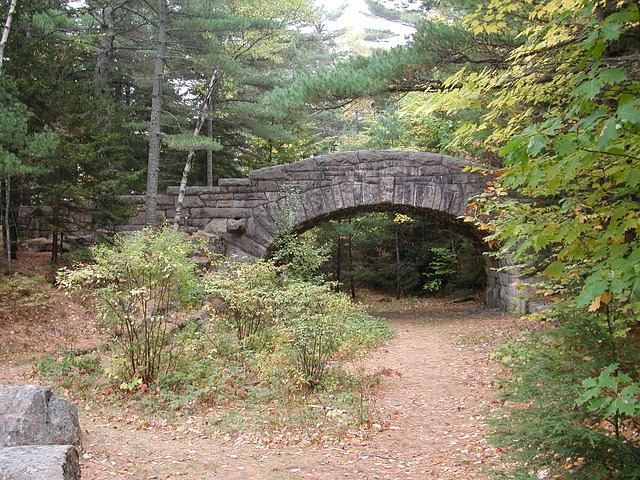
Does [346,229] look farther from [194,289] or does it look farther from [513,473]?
[513,473]

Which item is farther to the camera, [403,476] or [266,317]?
[266,317]

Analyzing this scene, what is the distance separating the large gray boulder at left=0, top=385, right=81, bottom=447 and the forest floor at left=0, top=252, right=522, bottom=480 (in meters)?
0.32

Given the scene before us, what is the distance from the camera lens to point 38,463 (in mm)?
2385

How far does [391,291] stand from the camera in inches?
790

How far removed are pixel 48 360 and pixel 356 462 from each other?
401 cm

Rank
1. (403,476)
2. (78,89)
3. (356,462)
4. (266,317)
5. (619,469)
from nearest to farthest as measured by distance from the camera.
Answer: (619,469)
(403,476)
(356,462)
(266,317)
(78,89)

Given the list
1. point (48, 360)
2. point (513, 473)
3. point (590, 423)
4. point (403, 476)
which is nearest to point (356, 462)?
point (403, 476)

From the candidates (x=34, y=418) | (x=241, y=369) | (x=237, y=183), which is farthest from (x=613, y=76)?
(x=237, y=183)

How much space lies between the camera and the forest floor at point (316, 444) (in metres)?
3.83

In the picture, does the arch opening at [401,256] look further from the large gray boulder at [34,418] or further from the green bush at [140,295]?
the large gray boulder at [34,418]

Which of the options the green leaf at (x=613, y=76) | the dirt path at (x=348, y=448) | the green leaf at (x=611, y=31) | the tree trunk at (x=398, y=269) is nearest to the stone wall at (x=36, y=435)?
the dirt path at (x=348, y=448)

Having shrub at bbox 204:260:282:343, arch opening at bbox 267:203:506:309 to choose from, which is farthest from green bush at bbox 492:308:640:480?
arch opening at bbox 267:203:506:309

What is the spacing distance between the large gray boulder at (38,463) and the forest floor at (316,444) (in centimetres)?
115

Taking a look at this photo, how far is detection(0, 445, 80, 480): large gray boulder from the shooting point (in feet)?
7.55
